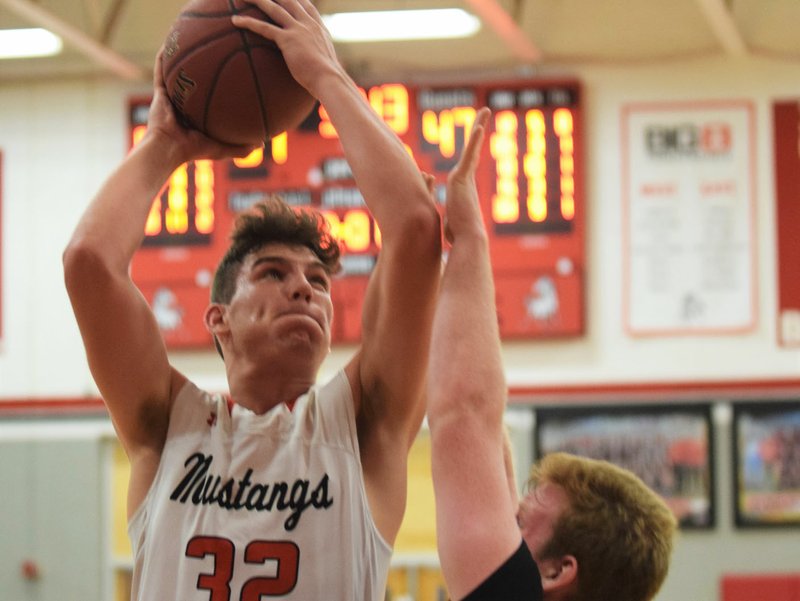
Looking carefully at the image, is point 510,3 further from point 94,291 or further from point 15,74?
point 94,291

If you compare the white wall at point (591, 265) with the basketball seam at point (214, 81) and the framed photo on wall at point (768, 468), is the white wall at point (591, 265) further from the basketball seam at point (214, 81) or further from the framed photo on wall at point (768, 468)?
the basketball seam at point (214, 81)

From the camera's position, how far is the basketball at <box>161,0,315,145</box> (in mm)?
2199

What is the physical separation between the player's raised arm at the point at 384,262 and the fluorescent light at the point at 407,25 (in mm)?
4092

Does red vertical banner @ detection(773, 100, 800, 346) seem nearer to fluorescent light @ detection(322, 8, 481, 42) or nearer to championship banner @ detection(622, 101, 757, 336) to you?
championship banner @ detection(622, 101, 757, 336)

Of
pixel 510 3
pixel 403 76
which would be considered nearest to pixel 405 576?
pixel 403 76

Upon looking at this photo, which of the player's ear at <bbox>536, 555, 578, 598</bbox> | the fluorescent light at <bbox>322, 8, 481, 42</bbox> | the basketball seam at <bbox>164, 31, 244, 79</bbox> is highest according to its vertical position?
the fluorescent light at <bbox>322, 8, 481, 42</bbox>

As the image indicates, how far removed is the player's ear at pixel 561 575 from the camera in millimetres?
1929

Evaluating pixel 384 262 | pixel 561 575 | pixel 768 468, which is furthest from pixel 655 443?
pixel 384 262

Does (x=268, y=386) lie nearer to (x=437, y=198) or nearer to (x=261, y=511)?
(x=261, y=511)

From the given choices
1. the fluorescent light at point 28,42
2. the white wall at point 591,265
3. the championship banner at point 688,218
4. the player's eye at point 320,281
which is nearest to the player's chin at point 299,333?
the player's eye at point 320,281

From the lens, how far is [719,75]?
6.50 m

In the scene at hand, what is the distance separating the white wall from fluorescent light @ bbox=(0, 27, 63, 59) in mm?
384

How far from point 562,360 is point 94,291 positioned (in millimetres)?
4627

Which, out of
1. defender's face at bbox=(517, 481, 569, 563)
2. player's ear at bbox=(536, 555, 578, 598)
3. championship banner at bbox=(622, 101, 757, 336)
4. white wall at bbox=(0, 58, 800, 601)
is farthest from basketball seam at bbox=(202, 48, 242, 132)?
championship banner at bbox=(622, 101, 757, 336)
